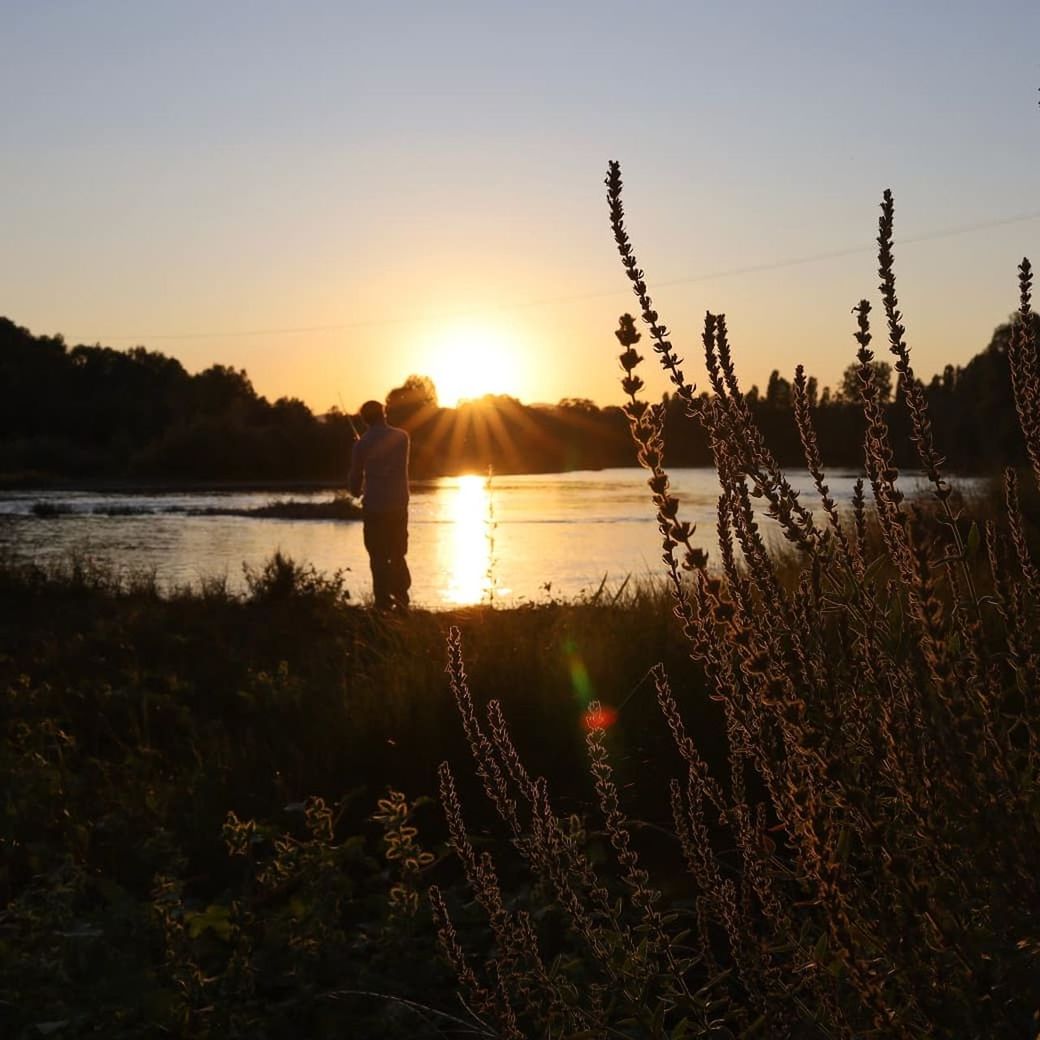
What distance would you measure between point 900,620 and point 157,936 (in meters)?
2.72

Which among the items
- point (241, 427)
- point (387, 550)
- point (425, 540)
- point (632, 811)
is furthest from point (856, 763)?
point (241, 427)

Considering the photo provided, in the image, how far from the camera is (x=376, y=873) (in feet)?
15.3

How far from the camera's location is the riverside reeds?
5.11 ft

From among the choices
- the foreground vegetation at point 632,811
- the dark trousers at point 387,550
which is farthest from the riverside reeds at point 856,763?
the dark trousers at point 387,550

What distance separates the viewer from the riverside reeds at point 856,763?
156 centimetres

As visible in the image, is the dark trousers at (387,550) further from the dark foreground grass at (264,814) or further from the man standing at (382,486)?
the dark foreground grass at (264,814)

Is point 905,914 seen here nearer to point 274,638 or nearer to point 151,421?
point 274,638

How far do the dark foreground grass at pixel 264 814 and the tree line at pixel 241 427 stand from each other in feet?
98.3

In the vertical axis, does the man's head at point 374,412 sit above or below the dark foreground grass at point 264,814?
above

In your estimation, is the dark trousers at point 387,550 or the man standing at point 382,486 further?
the dark trousers at point 387,550

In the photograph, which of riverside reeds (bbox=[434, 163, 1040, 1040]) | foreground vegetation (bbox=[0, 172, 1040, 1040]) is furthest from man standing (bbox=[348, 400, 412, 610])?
riverside reeds (bbox=[434, 163, 1040, 1040])

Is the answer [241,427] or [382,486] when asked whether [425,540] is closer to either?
[382,486]

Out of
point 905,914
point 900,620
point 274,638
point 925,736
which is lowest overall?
point 274,638

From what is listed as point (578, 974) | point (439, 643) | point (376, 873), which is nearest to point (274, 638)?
point (439, 643)
